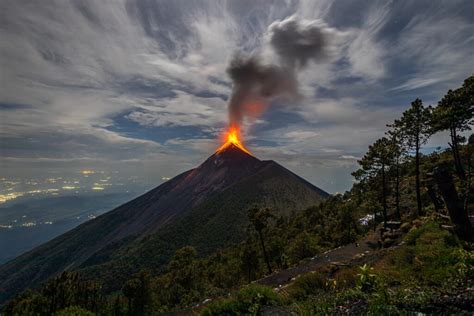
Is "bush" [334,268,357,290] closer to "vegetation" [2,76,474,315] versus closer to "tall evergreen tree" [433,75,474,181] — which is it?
"vegetation" [2,76,474,315]

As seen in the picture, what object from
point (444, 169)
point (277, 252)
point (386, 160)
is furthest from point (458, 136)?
point (277, 252)

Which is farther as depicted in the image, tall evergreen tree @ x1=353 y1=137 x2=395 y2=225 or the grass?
tall evergreen tree @ x1=353 y1=137 x2=395 y2=225

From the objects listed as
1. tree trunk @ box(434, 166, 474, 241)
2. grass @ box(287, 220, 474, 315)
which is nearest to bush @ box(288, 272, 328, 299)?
grass @ box(287, 220, 474, 315)

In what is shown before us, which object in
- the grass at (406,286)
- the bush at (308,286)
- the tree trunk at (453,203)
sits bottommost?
the bush at (308,286)

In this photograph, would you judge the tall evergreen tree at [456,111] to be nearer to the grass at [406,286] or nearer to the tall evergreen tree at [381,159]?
the tall evergreen tree at [381,159]

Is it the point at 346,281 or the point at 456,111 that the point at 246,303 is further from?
the point at 456,111

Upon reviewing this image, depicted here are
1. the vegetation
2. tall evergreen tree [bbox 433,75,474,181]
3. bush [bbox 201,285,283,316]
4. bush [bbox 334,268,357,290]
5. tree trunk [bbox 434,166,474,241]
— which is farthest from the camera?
tall evergreen tree [bbox 433,75,474,181]

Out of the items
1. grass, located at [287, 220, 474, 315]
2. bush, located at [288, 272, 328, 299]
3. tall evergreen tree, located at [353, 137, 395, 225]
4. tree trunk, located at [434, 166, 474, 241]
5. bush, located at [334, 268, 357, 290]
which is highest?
tall evergreen tree, located at [353, 137, 395, 225]

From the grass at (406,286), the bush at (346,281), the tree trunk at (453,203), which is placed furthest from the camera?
the bush at (346,281)

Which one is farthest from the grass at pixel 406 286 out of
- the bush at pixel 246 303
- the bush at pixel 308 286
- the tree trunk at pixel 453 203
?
the bush at pixel 246 303
